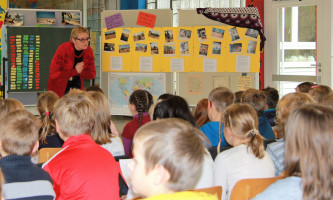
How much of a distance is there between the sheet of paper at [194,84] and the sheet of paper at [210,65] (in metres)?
0.16

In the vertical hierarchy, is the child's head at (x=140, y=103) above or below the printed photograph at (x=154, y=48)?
below

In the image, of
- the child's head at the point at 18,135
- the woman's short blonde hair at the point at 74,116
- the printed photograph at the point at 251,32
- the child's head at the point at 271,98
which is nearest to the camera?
the child's head at the point at 18,135

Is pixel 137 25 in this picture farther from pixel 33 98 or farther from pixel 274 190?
pixel 274 190

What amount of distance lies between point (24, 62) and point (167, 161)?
19.1 ft

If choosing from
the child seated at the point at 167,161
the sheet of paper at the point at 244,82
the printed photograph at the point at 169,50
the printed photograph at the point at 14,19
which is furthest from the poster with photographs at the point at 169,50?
Result: the child seated at the point at 167,161

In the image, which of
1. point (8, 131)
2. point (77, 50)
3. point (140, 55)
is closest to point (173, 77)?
point (140, 55)

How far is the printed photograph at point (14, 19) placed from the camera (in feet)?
21.5

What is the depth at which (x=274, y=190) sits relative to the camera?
1.46m

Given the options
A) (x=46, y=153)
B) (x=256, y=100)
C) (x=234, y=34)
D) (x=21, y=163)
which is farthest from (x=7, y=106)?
(x=234, y=34)

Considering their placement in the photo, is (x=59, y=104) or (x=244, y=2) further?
(x=244, y=2)

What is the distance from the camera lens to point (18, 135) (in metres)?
1.92

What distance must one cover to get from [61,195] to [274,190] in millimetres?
Answer: 1053

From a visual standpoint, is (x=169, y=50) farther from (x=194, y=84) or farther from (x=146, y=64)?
(x=194, y=84)

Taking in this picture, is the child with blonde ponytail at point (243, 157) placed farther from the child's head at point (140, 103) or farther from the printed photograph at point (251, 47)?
the printed photograph at point (251, 47)
